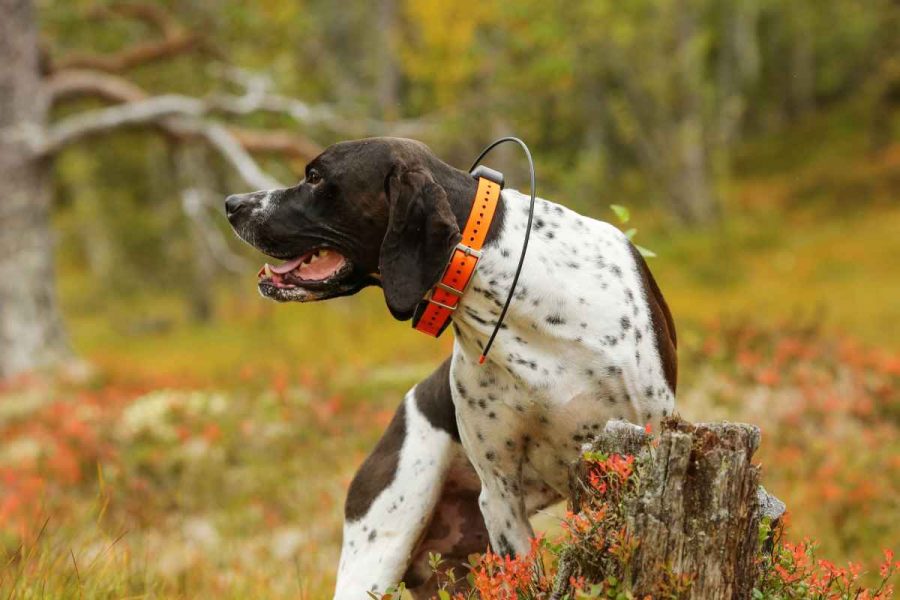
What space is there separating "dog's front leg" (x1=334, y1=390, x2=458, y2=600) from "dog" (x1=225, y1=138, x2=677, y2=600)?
0.40ft

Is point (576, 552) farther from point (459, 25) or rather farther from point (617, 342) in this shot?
point (459, 25)

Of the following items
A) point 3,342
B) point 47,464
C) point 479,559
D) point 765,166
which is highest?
point 765,166

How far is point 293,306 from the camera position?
18.4 meters

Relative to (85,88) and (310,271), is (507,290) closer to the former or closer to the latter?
(310,271)

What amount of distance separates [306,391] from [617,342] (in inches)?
271

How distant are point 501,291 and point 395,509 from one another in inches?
40.3

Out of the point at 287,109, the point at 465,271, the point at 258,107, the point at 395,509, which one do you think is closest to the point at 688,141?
the point at 287,109

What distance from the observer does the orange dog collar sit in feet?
10.1

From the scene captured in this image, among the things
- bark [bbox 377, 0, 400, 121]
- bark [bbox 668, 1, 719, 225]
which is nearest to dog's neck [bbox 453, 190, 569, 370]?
bark [bbox 668, 1, 719, 225]

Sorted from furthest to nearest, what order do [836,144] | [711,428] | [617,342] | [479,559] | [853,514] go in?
[836,144]
[853,514]
[617,342]
[479,559]
[711,428]

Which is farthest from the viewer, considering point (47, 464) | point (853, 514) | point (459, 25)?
point (459, 25)

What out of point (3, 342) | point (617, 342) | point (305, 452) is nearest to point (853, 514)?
point (617, 342)

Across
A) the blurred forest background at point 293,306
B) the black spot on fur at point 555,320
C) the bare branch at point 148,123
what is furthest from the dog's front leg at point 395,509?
the bare branch at point 148,123

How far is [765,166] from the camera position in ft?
110
